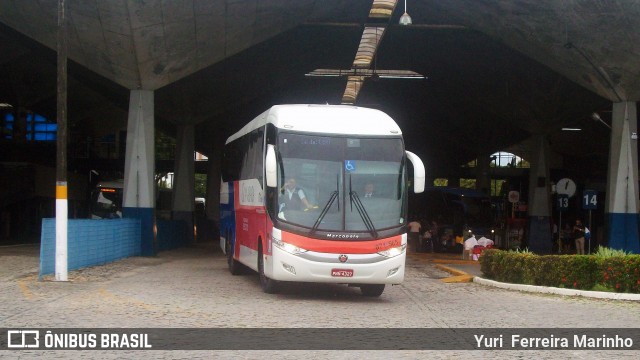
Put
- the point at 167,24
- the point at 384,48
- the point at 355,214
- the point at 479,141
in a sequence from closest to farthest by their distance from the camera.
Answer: the point at 355,214
the point at 167,24
the point at 384,48
the point at 479,141

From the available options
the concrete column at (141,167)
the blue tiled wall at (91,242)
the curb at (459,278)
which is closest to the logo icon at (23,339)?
the blue tiled wall at (91,242)

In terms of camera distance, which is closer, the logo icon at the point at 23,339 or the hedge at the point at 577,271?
the logo icon at the point at 23,339

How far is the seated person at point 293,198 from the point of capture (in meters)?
17.6

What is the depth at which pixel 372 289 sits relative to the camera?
62.4 ft

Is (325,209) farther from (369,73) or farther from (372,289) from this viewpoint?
(369,73)

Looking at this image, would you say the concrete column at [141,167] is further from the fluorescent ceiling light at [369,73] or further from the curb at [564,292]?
the fluorescent ceiling light at [369,73]

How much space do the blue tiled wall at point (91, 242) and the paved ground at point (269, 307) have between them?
55 centimetres

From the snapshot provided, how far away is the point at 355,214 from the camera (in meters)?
17.6

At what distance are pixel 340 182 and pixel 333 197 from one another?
0.34 meters

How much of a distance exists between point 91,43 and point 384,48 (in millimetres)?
16178

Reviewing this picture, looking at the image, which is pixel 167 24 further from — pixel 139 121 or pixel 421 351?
pixel 421 351

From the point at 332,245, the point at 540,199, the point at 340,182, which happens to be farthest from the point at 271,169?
the point at 540,199

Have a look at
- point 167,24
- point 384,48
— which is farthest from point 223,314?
point 384,48

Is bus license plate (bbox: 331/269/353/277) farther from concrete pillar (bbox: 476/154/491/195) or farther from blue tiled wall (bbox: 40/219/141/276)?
concrete pillar (bbox: 476/154/491/195)
